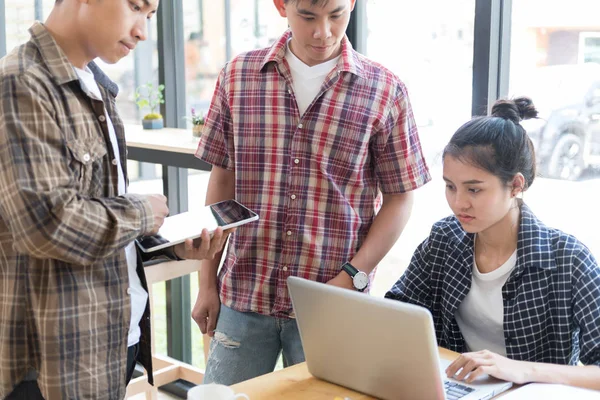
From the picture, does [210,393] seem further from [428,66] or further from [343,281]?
[428,66]

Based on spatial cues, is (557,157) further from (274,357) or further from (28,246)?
(28,246)

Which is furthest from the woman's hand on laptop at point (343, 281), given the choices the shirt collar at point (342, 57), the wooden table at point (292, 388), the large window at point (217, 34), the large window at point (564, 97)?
the large window at point (217, 34)

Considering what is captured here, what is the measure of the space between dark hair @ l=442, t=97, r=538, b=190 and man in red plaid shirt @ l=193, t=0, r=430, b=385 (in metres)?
0.13

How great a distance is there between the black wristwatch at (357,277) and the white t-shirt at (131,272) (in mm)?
472

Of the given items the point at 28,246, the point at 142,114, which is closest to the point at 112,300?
the point at 28,246

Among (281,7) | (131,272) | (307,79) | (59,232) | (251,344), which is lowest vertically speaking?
(251,344)

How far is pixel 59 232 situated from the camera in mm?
1219

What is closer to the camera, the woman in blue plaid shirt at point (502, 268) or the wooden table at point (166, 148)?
→ the woman in blue plaid shirt at point (502, 268)

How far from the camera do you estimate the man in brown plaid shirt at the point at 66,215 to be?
1.22 metres

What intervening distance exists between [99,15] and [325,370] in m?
0.77

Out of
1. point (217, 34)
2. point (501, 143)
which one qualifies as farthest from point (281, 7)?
point (217, 34)

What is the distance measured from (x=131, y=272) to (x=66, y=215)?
10.2 inches

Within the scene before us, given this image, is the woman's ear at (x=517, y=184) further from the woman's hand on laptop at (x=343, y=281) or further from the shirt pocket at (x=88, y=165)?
the shirt pocket at (x=88, y=165)

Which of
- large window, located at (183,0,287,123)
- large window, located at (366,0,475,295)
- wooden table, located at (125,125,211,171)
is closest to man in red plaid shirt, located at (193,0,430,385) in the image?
large window, located at (366,0,475,295)
